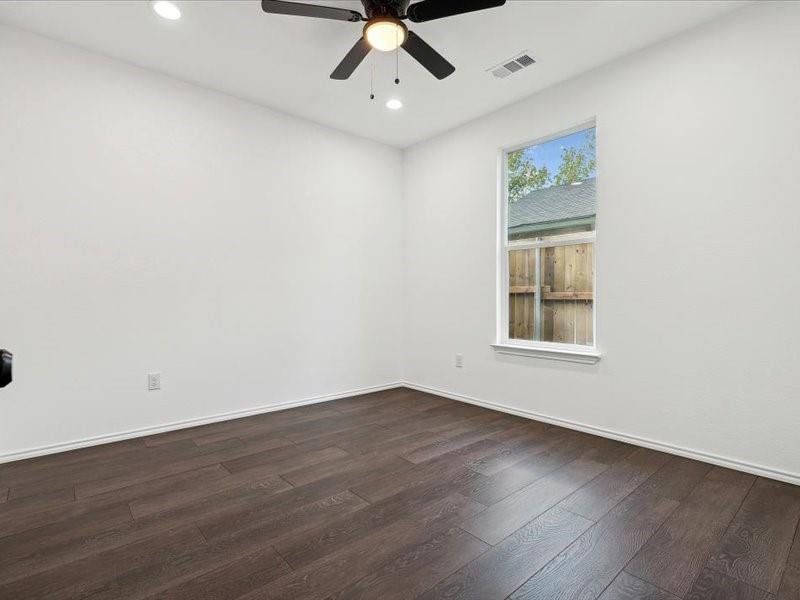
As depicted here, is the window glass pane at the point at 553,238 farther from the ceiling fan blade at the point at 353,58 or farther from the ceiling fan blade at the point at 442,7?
the ceiling fan blade at the point at 353,58

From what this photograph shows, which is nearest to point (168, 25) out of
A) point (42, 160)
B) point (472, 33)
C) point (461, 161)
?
point (42, 160)

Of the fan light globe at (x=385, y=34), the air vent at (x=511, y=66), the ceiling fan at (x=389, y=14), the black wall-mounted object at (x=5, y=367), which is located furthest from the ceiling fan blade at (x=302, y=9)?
→ the black wall-mounted object at (x=5, y=367)

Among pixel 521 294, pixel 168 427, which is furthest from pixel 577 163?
pixel 168 427

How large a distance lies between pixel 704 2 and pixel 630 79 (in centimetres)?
56

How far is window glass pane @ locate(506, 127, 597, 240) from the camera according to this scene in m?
3.32

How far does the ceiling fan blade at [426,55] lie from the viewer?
2312mm

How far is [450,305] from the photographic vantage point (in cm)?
429

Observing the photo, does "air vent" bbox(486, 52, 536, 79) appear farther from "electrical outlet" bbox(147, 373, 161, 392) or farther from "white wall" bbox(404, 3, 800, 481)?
"electrical outlet" bbox(147, 373, 161, 392)

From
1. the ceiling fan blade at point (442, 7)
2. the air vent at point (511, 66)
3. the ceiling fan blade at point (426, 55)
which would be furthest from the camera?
the air vent at point (511, 66)

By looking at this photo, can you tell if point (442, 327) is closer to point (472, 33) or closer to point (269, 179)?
point (269, 179)

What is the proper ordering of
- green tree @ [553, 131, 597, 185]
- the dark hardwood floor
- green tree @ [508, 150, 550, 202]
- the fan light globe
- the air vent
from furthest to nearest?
1. green tree @ [508, 150, 550, 202]
2. green tree @ [553, 131, 597, 185]
3. the air vent
4. the fan light globe
5. the dark hardwood floor

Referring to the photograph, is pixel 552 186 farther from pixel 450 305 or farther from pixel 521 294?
pixel 450 305

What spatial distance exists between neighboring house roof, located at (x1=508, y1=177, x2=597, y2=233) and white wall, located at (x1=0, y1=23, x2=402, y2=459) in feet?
5.29

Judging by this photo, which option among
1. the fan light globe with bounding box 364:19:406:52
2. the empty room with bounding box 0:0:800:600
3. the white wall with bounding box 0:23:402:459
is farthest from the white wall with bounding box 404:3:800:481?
the white wall with bounding box 0:23:402:459
